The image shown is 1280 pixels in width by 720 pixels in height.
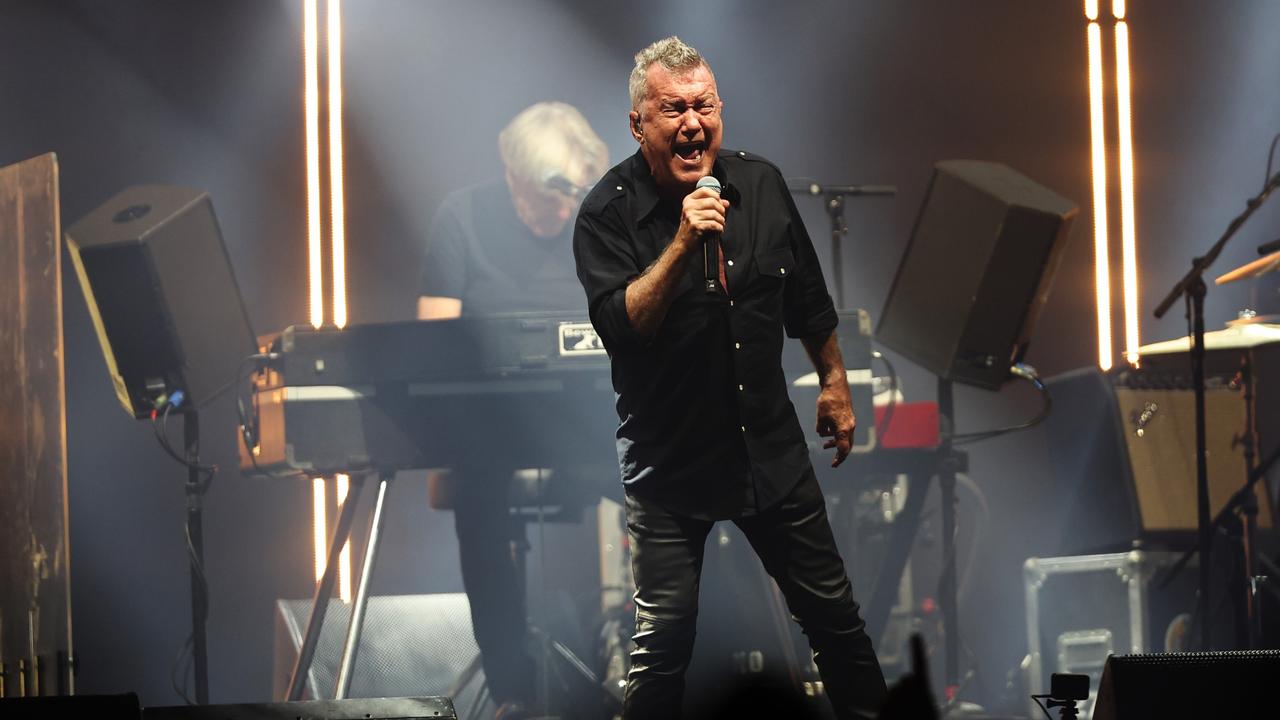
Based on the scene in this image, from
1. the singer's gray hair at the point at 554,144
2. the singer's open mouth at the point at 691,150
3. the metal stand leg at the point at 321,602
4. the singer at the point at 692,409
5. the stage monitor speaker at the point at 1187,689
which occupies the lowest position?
the metal stand leg at the point at 321,602

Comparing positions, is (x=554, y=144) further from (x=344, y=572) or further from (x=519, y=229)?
(x=344, y=572)

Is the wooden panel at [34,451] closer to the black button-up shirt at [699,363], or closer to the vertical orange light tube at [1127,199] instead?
the black button-up shirt at [699,363]

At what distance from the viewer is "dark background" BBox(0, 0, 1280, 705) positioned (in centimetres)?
563

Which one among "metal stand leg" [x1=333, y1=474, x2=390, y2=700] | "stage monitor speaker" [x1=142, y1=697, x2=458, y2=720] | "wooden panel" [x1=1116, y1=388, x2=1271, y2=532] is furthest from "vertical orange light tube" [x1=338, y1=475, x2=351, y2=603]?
"stage monitor speaker" [x1=142, y1=697, x2=458, y2=720]

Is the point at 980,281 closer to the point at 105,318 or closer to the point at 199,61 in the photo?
the point at 105,318

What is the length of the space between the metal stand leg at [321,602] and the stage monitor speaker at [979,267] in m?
1.90

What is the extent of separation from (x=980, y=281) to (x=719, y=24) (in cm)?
229

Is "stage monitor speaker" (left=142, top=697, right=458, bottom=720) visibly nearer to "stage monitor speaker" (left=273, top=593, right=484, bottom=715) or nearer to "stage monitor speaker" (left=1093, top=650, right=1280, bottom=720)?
"stage monitor speaker" (left=1093, top=650, right=1280, bottom=720)

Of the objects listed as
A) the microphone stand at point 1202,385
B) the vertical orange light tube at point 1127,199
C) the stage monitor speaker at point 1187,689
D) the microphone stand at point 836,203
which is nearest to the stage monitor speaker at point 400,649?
the microphone stand at point 836,203

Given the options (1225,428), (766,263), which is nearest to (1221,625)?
(1225,428)

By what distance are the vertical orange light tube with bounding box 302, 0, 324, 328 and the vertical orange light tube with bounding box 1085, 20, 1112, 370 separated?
11.3 ft

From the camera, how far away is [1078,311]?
6.29 meters

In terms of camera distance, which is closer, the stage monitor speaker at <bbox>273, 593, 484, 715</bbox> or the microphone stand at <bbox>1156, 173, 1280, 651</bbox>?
the microphone stand at <bbox>1156, 173, 1280, 651</bbox>

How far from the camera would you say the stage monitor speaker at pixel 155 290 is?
164 inches
